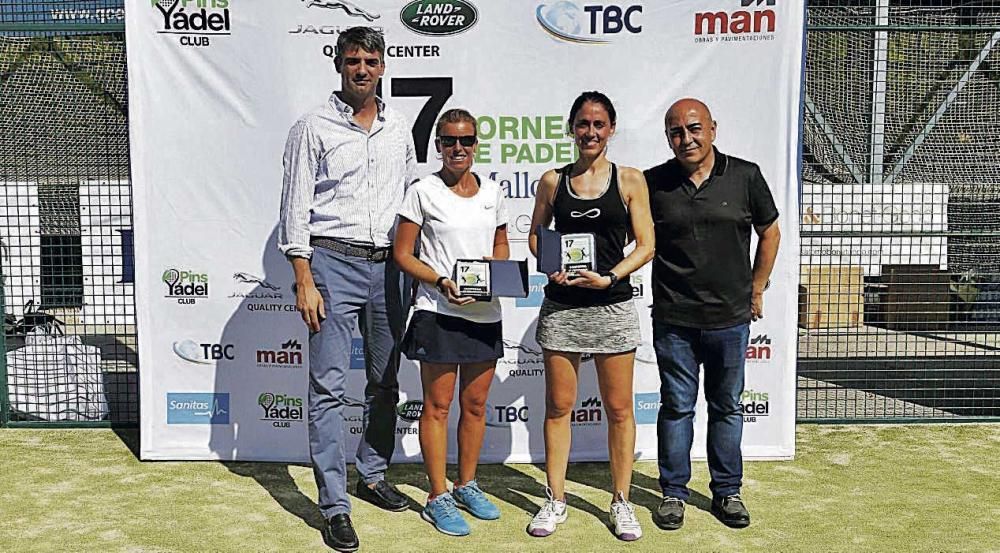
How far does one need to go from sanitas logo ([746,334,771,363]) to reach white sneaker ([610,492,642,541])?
1.42 metres

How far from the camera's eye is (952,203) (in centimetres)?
750

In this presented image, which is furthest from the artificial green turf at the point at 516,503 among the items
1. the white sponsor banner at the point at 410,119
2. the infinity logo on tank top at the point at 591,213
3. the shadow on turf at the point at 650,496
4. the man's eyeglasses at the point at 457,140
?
the man's eyeglasses at the point at 457,140

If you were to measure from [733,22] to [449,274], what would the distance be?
2182 mm

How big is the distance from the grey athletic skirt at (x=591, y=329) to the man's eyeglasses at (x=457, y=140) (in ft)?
2.49

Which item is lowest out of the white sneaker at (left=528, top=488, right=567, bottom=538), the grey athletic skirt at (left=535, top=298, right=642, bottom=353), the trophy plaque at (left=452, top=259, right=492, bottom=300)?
the white sneaker at (left=528, top=488, right=567, bottom=538)

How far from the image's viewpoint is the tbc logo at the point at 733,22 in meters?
4.94

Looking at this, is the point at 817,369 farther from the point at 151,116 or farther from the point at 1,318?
the point at 1,318

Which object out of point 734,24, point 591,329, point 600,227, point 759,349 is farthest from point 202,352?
point 734,24

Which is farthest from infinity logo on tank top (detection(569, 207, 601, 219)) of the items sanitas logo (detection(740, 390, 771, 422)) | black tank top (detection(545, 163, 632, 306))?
sanitas logo (detection(740, 390, 771, 422))

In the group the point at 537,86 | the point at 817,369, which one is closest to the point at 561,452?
the point at 537,86

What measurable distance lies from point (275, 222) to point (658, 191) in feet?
6.96

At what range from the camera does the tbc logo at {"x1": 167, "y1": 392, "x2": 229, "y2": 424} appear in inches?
205

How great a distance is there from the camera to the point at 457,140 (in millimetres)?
3867

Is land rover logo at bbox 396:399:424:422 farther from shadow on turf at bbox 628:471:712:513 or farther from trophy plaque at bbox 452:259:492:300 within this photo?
trophy plaque at bbox 452:259:492:300
